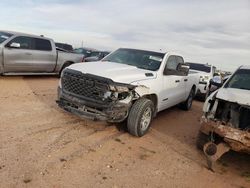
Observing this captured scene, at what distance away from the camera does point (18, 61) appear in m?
11.3

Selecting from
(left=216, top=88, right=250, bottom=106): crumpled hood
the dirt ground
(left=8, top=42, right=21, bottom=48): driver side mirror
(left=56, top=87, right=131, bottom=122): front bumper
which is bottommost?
the dirt ground

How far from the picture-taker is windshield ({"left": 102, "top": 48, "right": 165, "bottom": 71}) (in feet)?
24.2

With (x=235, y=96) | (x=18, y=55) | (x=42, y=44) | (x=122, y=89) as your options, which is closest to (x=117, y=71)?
(x=122, y=89)

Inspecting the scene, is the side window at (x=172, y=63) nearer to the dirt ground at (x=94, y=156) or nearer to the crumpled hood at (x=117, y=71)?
the crumpled hood at (x=117, y=71)

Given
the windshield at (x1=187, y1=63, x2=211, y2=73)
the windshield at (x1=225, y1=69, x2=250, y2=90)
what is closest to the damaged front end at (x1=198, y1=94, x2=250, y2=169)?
the windshield at (x1=225, y1=69, x2=250, y2=90)

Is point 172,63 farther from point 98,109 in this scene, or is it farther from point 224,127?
point 224,127

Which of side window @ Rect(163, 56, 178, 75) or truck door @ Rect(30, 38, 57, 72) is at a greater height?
side window @ Rect(163, 56, 178, 75)

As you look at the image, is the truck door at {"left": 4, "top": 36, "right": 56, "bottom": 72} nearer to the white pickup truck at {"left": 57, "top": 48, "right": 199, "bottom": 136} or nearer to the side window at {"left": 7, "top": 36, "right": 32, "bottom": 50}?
the side window at {"left": 7, "top": 36, "right": 32, "bottom": 50}

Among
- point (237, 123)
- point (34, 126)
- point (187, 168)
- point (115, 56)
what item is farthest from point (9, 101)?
point (237, 123)

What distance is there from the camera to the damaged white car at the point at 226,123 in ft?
16.5

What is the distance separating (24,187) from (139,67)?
421 cm


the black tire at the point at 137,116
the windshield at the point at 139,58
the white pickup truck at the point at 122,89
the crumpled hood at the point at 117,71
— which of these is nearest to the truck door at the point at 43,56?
the windshield at the point at 139,58

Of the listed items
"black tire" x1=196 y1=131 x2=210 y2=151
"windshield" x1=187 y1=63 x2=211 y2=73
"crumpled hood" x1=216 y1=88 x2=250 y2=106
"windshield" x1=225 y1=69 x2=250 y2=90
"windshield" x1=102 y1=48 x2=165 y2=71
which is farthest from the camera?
"windshield" x1=187 y1=63 x2=211 y2=73

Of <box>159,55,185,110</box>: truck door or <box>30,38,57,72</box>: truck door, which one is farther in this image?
<box>30,38,57,72</box>: truck door
